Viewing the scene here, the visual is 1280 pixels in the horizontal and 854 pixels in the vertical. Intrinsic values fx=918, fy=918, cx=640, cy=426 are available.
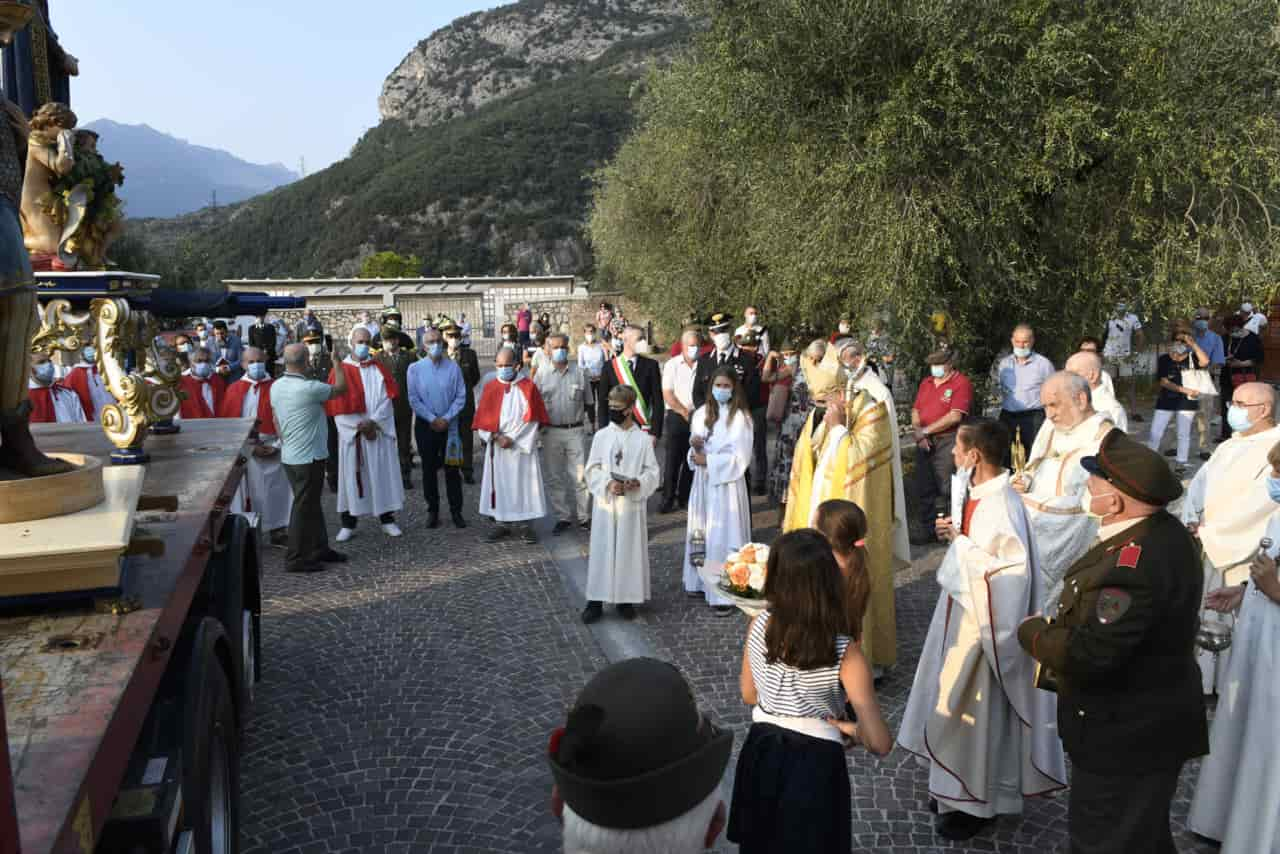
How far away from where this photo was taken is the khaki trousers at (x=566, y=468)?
10.1m

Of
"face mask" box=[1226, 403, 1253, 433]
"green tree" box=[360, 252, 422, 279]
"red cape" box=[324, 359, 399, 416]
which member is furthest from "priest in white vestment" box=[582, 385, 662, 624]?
"green tree" box=[360, 252, 422, 279]

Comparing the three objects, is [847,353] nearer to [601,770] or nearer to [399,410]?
[601,770]

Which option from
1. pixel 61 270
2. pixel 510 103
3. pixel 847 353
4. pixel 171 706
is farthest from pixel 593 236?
pixel 510 103

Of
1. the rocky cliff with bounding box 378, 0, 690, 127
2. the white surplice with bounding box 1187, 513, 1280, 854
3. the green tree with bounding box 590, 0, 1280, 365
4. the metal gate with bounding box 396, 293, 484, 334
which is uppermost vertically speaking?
the rocky cliff with bounding box 378, 0, 690, 127

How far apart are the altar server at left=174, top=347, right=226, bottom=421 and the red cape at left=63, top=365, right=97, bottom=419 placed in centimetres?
95

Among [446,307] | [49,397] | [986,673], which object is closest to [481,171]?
[446,307]

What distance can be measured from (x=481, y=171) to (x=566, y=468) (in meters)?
73.5

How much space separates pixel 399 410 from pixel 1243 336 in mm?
12702

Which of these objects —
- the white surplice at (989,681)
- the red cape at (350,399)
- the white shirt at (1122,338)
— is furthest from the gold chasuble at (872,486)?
the white shirt at (1122,338)

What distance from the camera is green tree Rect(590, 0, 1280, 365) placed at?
10016 millimetres

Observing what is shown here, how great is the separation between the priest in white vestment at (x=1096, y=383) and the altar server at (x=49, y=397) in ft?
31.2

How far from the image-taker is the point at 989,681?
14.0 feet

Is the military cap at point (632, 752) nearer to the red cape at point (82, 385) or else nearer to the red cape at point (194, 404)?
the red cape at point (194, 404)

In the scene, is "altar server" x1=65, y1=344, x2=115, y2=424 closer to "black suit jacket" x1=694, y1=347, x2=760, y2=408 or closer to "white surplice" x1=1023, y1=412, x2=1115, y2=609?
"black suit jacket" x1=694, y1=347, x2=760, y2=408
